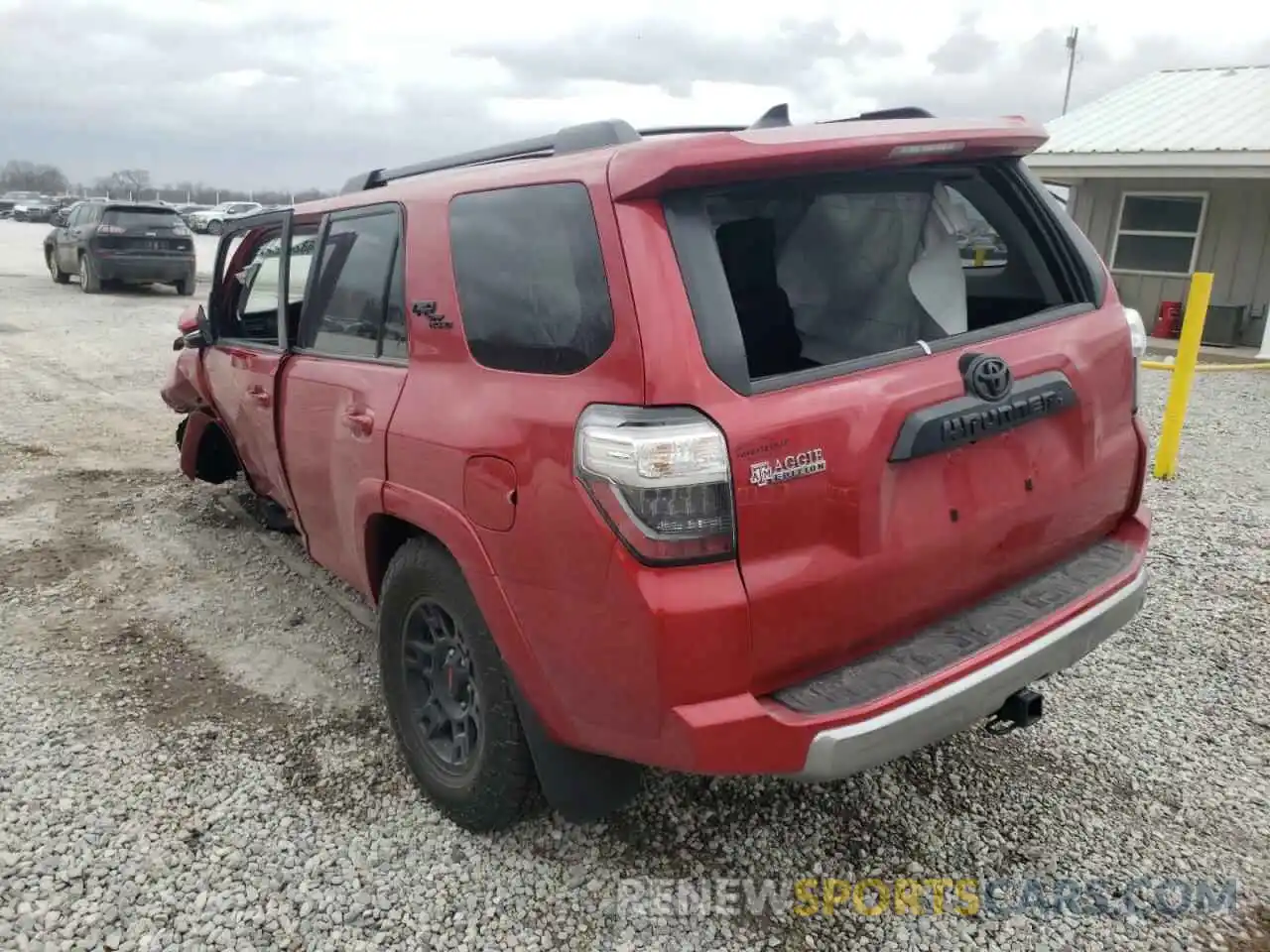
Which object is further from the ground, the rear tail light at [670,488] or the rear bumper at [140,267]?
the rear tail light at [670,488]

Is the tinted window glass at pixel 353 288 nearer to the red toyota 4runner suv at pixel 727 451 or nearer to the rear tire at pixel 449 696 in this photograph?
the red toyota 4runner suv at pixel 727 451

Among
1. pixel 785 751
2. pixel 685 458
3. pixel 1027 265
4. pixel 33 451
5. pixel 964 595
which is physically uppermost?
pixel 1027 265

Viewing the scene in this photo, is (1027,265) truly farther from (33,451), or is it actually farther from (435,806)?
(33,451)

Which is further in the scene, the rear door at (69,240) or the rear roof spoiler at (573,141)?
the rear door at (69,240)

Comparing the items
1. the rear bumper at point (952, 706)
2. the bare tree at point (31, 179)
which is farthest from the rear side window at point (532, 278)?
the bare tree at point (31, 179)

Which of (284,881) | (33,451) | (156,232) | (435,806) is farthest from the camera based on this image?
(156,232)

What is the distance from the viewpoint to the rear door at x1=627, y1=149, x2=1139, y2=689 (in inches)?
84.0

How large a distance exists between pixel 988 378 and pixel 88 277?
19.5m

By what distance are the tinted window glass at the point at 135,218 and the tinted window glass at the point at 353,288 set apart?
53.8ft

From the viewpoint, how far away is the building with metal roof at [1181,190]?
12.6 m

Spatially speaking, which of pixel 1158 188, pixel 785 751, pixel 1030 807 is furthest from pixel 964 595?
pixel 1158 188

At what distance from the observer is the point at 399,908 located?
2.56 metres

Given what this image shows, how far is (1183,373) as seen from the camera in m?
6.00

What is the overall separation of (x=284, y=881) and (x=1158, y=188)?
15.0 metres
